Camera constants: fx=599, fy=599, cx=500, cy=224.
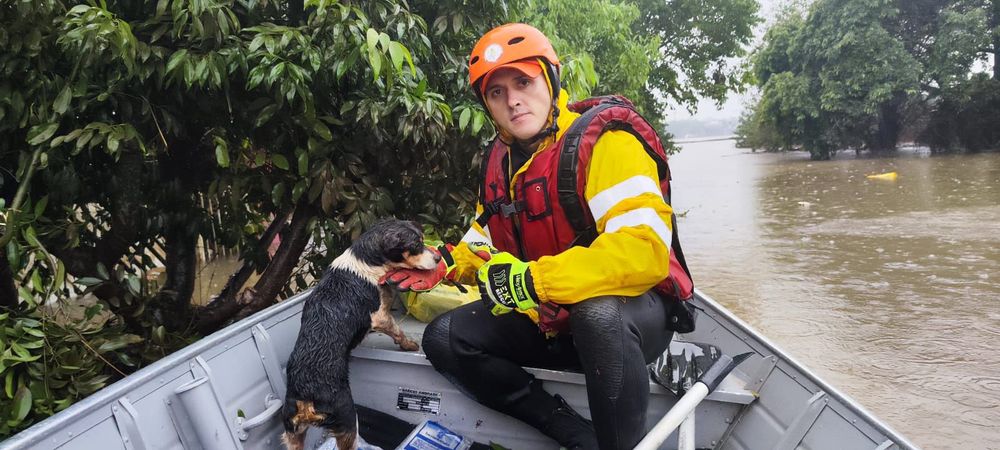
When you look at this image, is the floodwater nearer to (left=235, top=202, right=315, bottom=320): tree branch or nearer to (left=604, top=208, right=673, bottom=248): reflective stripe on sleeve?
(left=604, top=208, right=673, bottom=248): reflective stripe on sleeve

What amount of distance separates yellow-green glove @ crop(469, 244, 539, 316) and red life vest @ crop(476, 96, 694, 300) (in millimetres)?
265

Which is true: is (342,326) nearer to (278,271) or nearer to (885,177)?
(278,271)

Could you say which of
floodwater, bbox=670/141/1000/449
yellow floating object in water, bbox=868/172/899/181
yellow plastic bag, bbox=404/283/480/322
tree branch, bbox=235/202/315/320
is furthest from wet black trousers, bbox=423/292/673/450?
yellow floating object in water, bbox=868/172/899/181

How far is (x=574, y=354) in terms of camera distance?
259cm

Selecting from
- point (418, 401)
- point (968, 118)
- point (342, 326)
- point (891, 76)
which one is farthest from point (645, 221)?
point (968, 118)

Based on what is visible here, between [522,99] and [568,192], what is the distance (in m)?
0.46

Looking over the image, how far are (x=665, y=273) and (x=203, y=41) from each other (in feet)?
8.17

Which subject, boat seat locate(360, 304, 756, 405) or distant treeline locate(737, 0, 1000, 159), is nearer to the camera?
boat seat locate(360, 304, 756, 405)

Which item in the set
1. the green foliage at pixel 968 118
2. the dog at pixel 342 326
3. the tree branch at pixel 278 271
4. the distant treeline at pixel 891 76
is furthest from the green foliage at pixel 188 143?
the green foliage at pixel 968 118

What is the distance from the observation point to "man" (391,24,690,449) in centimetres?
208

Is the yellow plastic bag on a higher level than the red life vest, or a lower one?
lower

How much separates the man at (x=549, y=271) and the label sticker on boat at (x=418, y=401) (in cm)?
25

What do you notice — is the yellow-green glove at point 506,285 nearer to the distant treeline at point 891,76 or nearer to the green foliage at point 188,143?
the green foliage at point 188,143

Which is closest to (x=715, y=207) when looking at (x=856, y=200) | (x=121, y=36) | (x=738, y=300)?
(x=856, y=200)
